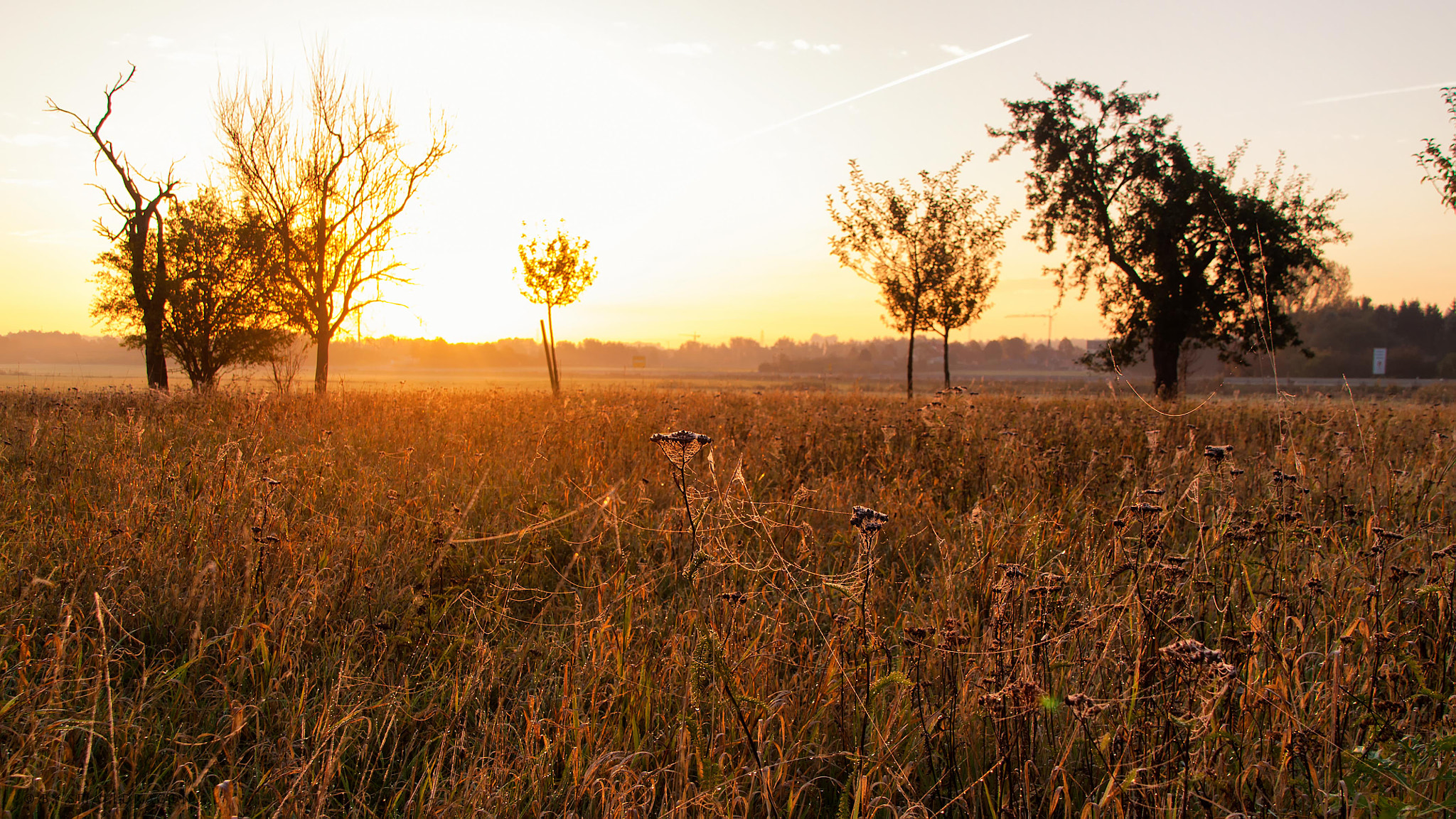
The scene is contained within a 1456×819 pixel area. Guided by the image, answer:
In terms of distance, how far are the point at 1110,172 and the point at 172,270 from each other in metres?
29.1

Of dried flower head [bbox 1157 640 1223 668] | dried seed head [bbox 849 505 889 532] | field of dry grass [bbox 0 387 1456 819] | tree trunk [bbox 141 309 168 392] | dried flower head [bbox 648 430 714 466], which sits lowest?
field of dry grass [bbox 0 387 1456 819]

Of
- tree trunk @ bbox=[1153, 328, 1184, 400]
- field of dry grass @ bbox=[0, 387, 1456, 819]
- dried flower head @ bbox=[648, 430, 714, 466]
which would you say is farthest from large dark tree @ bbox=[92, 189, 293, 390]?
tree trunk @ bbox=[1153, 328, 1184, 400]

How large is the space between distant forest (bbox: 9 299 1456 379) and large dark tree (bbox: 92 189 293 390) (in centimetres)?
297

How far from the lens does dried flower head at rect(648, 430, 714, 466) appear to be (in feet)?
6.26

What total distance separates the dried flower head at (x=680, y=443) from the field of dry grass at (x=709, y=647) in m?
0.04

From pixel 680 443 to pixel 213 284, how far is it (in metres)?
22.2

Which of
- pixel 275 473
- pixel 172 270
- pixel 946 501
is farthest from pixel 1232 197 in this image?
pixel 172 270

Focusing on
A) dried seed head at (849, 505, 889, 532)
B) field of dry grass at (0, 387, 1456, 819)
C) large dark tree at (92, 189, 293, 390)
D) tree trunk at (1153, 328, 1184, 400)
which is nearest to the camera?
dried seed head at (849, 505, 889, 532)

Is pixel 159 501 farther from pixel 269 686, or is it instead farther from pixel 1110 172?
pixel 1110 172

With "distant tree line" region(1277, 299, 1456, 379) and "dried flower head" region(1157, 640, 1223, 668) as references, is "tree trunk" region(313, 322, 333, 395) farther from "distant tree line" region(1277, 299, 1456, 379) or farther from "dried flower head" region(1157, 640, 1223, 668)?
"distant tree line" region(1277, 299, 1456, 379)

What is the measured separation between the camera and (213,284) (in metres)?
18.7

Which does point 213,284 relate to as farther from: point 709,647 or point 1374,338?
point 1374,338

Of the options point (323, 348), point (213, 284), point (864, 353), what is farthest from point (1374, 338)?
point (213, 284)

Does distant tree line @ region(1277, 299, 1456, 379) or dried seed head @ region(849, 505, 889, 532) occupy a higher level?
distant tree line @ region(1277, 299, 1456, 379)
